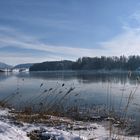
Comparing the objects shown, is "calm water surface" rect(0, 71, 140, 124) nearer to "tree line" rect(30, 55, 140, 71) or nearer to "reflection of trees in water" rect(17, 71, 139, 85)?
"reflection of trees in water" rect(17, 71, 139, 85)

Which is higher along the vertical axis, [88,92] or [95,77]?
[95,77]

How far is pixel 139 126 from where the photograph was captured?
10.4 metres

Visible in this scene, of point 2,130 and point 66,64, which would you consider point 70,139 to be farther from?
point 66,64

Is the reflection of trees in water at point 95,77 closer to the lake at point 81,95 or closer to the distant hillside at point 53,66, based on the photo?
the lake at point 81,95

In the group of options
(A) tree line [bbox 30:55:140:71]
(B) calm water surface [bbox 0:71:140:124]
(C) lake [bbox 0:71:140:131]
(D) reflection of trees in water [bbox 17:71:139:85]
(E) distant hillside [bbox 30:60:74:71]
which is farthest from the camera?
(E) distant hillside [bbox 30:60:74:71]

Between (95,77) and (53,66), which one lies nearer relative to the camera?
(95,77)

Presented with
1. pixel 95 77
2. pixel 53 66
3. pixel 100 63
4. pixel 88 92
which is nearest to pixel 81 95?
pixel 88 92

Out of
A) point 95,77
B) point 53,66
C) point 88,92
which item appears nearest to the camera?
point 88,92

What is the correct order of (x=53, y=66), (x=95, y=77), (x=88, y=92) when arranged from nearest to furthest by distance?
(x=88, y=92) < (x=95, y=77) < (x=53, y=66)

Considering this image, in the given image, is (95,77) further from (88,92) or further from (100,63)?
(100,63)

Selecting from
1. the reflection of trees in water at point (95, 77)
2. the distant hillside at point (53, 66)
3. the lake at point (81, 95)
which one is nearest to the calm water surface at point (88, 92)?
the lake at point (81, 95)

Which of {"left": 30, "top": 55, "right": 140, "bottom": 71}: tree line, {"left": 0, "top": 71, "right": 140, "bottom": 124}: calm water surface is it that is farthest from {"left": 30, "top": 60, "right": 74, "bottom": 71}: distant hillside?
{"left": 0, "top": 71, "right": 140, "bottom": 124}: calm water surface

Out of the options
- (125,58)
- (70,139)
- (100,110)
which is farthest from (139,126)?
(125,58)

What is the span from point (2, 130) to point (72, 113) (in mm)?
7530
